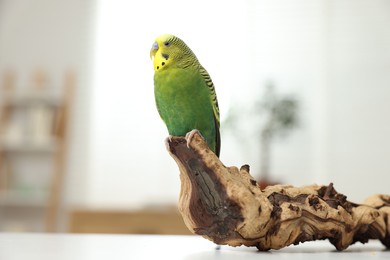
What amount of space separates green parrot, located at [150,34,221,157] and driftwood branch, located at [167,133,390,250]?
13 cm

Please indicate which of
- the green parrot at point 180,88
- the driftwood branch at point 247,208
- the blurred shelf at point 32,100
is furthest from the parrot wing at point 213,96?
the blurred shelf at point 32,100

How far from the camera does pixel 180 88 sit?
1022mm

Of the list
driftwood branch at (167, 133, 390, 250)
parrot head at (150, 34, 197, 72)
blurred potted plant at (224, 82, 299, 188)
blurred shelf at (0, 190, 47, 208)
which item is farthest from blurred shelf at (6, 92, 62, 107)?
driftwood branch at (167, 133, 390, 250)

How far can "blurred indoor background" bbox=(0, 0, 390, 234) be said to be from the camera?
3.54 meters

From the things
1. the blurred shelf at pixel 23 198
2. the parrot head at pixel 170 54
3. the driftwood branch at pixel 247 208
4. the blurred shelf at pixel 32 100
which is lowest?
the blurred shelf at pixel 23 198

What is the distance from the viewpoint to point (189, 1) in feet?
12.3

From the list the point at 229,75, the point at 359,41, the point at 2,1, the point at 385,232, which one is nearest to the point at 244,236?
the point at 385,232

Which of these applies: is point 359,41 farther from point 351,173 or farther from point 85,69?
point 85,69

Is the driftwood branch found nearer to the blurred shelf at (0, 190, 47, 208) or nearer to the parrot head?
the parrot head

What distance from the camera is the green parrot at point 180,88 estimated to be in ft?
3.37

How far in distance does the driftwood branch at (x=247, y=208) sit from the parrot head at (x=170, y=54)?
197 millimetres

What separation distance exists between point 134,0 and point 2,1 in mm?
1176

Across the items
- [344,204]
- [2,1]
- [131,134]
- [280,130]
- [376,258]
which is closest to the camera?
[376,258]

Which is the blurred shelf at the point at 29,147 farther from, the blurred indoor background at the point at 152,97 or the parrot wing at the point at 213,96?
the parrot wing at the point at 213,96
